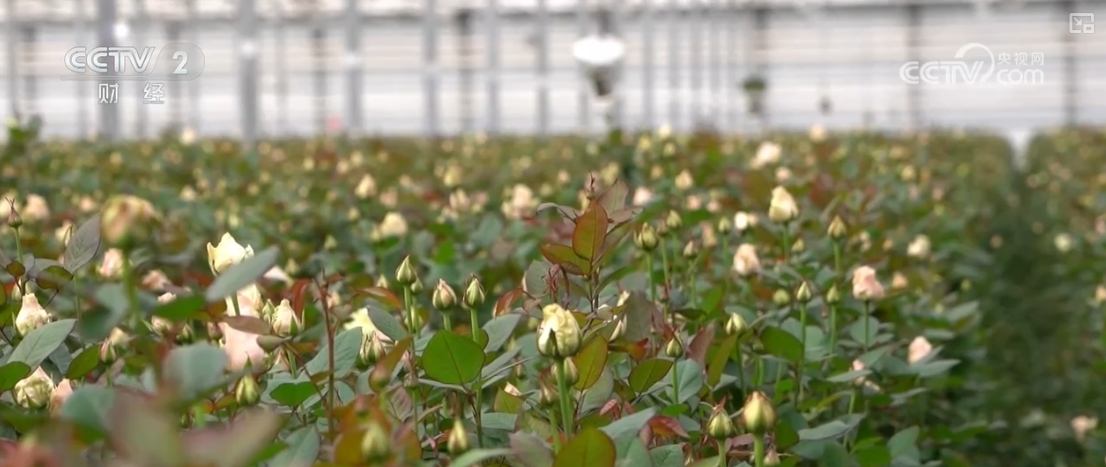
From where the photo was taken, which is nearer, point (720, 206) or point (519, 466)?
point (519, 466)

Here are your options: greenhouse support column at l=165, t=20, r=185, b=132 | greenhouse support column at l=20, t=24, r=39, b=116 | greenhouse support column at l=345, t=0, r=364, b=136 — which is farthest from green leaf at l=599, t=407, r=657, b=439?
greenhouse support column at l=20, t=24, r=39, b=116

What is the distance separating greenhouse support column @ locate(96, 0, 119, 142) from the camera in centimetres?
262

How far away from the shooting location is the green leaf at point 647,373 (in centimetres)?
106

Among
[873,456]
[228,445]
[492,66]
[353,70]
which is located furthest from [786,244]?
[492,66]

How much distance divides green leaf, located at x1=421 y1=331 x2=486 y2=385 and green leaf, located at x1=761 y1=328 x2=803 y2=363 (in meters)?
0.40

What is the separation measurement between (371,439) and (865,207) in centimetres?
184

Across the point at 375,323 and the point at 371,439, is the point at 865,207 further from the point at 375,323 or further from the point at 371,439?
the point at 371,439

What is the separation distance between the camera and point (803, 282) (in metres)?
1.34

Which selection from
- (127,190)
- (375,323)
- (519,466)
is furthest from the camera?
(127,190)

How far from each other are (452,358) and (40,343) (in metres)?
0.30

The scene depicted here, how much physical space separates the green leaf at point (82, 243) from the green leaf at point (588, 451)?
1.68ft

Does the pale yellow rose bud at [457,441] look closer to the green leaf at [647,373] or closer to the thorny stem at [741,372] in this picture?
the green leaf at [647,373]

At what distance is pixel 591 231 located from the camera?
1.07 meters

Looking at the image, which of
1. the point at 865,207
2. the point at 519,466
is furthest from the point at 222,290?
the point at 865,207
